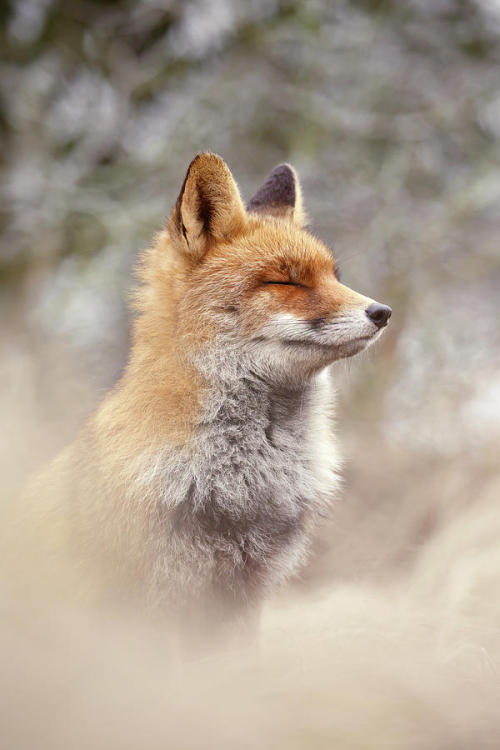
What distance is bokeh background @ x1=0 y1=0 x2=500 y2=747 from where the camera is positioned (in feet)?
19.0

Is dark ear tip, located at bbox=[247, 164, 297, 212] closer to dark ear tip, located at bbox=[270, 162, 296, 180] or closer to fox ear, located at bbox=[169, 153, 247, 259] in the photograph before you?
dark ear tip, located at bbox=[270, 162, 296, 180]

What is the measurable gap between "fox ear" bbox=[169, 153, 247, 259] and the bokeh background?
10.3 feet

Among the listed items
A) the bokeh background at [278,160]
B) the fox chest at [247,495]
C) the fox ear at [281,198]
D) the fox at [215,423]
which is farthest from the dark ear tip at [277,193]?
the bokeh background at [278,160]

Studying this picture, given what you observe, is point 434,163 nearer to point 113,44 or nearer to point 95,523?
point 113,44

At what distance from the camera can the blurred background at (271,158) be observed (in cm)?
587

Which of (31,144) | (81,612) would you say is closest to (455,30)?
(31,144)

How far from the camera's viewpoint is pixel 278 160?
6.73m

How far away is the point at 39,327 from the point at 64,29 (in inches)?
120

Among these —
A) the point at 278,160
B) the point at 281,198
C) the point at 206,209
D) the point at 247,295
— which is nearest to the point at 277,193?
the point at 281,198

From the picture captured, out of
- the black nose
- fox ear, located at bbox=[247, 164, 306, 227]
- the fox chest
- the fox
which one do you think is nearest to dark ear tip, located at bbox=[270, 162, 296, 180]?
fox ear, located at bbox=[247, 164, 306, 227]

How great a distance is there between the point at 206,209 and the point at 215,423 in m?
0.79

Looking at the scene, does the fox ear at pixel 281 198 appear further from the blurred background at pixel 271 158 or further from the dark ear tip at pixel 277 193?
the blurred background at pixel 271 158

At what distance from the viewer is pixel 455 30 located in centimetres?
642

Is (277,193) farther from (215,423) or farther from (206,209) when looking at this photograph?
(215,423)
